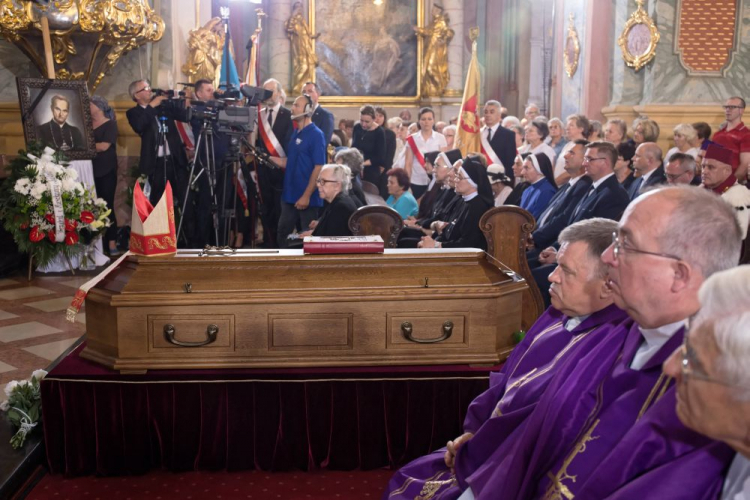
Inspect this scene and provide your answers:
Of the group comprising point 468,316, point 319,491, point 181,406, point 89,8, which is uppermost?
point 89,8

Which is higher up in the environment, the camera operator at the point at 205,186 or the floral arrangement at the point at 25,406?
the camera operator at the point at 205,186

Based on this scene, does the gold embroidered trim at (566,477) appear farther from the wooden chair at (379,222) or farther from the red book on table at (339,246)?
the wooden chair at (379,222)

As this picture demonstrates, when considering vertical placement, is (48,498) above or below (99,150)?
below

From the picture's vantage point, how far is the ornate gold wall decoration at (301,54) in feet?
55.4

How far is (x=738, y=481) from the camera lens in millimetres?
1419

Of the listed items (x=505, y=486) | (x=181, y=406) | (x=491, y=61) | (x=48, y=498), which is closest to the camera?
(x=505, y=486)

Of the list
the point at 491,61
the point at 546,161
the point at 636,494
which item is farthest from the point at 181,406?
the point at 491,61

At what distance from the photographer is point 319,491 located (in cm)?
301

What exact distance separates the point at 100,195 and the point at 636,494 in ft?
24.6

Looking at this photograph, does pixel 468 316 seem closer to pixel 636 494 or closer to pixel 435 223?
pixel 636 494

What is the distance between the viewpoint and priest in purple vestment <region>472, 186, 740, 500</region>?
5.08 feet

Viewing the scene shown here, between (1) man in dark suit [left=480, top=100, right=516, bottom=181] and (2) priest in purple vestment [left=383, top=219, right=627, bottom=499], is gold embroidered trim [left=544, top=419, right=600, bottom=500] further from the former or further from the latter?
(1) man in dark suit [left=480, top=100, right=516, bottom=181]

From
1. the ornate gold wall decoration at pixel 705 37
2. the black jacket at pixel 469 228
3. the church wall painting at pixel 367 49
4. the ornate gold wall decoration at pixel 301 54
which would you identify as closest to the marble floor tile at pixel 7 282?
the black jacket at pixel 469 228

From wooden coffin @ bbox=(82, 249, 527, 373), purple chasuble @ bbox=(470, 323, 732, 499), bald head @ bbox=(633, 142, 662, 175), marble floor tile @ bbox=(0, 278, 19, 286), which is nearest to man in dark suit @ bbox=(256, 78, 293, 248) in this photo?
marble floor tile @ bbox=(0, 278, 19, 286)
